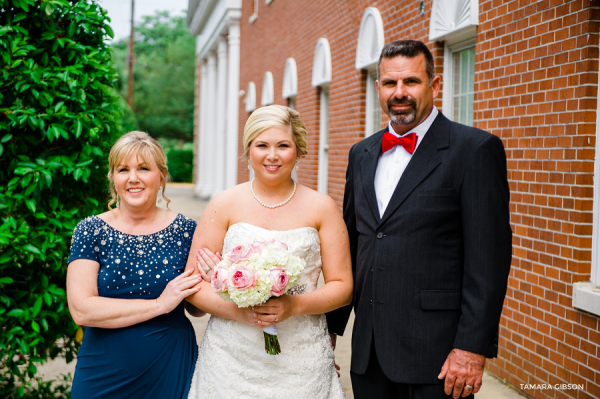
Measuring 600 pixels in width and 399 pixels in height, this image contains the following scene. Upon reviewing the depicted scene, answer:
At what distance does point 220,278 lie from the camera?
2654mm

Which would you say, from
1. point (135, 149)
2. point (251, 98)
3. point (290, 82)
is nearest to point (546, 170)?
point (135, 149)

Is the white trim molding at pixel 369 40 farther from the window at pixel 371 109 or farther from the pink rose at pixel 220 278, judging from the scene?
the pink rose at pixel 220 278

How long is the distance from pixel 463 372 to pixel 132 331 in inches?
62.0

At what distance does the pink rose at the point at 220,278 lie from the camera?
2646mm

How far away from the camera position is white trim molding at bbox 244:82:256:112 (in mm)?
17436

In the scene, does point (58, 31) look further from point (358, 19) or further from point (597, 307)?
point (358, 19)

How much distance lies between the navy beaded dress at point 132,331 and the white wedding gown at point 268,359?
20cm

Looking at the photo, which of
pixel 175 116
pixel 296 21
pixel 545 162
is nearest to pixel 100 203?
pixel 545 162

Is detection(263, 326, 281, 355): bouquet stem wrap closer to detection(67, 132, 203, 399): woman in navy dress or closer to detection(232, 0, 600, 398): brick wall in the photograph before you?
detection(67, 132, 203, 399): woman in navy dress

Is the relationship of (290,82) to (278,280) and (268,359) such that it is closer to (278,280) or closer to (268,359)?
(268,359)

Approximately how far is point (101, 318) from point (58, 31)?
2.09 m

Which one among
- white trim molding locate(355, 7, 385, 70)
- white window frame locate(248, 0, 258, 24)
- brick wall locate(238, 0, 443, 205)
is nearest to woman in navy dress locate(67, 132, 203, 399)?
brick wall locate(238, 0, 443, 205)

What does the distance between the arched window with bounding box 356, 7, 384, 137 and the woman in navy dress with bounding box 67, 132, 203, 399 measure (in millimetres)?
5293

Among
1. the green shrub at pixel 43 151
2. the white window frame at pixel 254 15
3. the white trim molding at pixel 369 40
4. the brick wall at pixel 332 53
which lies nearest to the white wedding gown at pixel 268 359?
the green shrub at pixel 43 151
